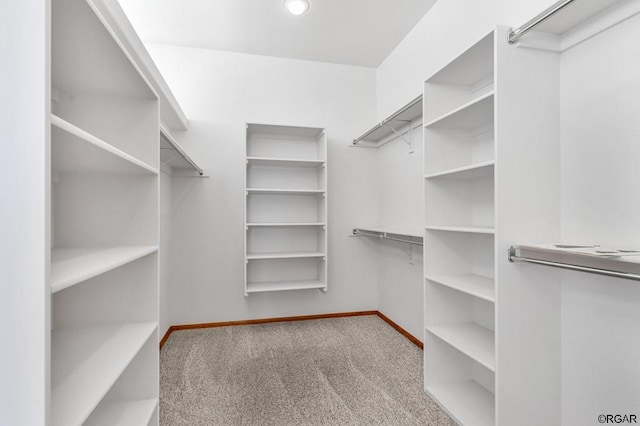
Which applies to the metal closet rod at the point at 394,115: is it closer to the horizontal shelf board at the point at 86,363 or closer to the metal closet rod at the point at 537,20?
the metal closet rod at the point at 537,20

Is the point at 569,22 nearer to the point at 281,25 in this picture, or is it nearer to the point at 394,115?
the point at 394,115

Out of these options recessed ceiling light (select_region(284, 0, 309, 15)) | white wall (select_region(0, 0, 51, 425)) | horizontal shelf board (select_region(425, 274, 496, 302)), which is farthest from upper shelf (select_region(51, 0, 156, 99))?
horizontal shelf board (select_region(425, 274, 496, 302))

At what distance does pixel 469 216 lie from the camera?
204cm

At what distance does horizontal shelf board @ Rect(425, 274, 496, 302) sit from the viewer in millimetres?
1565

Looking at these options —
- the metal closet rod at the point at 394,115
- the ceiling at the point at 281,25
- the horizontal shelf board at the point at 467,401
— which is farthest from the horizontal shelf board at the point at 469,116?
the horizontal shelf board at the point at 467,401

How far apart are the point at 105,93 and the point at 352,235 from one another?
2.64 m

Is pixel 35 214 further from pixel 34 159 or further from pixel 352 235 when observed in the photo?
pixel 352 235

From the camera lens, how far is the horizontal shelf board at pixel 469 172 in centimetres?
153

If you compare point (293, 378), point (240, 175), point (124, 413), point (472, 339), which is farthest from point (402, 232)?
point (124, 413)

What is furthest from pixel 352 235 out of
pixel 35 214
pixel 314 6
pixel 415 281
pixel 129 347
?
pixel 35 214

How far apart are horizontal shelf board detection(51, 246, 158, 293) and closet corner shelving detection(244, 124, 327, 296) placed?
1.89m

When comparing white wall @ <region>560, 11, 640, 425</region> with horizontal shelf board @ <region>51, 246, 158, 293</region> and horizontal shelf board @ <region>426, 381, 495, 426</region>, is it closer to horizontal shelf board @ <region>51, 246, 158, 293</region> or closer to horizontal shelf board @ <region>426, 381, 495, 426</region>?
horizontal shelf board @ <region>426, 381, 495, 426</region>

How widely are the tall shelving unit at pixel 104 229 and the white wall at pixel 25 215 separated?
0.24m

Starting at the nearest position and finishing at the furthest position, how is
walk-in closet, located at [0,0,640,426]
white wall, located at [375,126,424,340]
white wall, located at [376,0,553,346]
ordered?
walk-in closet, located at [0,0,640,426] < white wall, located at [376,0,553,346] < white wall, located at [375,126,424,340]
